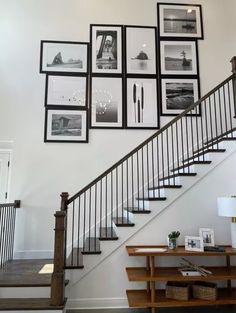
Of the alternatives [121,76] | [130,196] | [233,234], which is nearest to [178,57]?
[121,76]

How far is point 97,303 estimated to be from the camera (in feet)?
11.8

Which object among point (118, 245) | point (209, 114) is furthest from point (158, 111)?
point (118, 245)

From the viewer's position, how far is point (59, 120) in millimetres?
5246

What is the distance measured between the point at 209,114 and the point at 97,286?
155 inches

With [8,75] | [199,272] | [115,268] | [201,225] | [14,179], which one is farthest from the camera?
[8,75]

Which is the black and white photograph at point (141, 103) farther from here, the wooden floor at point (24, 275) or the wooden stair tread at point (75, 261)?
the wooden floor at point (24, 275)

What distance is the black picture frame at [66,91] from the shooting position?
530cm

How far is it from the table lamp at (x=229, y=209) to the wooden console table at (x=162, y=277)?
22 centimetres

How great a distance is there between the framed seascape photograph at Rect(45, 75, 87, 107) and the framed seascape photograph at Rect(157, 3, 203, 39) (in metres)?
2.18

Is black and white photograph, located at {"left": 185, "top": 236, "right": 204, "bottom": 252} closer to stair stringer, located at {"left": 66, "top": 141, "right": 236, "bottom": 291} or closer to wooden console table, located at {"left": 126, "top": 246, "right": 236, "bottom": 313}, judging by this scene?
wooden console table, located at {"left": 126, "top": 246, "right": 236, "bottom": 313}

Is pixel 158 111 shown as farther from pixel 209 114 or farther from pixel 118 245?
pixel 118 245

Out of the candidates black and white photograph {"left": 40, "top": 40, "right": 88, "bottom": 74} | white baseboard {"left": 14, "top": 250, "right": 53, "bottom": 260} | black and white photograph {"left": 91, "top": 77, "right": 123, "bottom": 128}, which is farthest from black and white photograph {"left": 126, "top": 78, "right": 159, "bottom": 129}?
white baseboard {"left": 14, "top": 250, "right": 53, "bottom": 260}

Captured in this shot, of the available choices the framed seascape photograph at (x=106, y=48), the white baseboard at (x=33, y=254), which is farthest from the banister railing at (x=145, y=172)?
the framed seascape photograph at (x=106, y=48)

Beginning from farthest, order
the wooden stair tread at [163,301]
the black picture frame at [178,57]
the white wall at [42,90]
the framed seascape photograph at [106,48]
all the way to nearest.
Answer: the black picture frame at [178,57] → the framed seascape photograph at [106,48] → the white wall at [42,90] → the wooden stair tread at [163,301]
